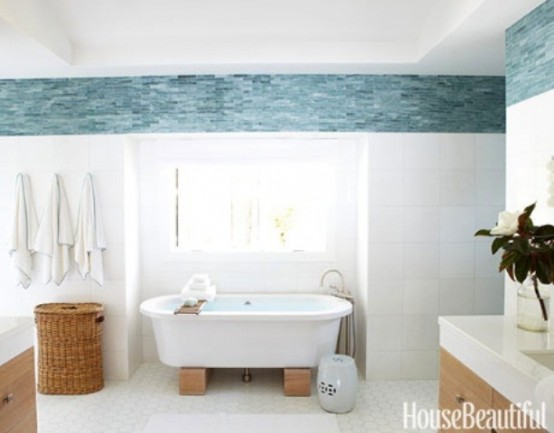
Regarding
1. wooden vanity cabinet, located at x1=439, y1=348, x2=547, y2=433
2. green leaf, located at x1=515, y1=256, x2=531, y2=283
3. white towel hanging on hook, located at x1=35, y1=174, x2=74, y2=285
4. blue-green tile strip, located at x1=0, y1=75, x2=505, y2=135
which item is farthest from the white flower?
white towel hanging on hook, located at x1=35, y1=174, x2=74, y2=285

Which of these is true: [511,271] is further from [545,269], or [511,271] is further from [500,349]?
[500,349]

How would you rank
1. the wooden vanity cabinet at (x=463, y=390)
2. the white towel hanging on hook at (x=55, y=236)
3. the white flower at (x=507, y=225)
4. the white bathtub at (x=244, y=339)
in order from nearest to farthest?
1. the wooden vanity cabinet at (x=463, y=390)
2. the white flower at (x=507, y=225)
3. the white bathtub at (x=244, y=339)
4. the white towel hanging on hook at (x=55, y=236)

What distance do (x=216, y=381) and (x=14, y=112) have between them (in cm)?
282

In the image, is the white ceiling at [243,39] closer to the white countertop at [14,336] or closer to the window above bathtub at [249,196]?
the window above bathtub at [249,196]

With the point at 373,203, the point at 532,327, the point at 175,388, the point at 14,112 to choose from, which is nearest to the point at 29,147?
the point at 14,112

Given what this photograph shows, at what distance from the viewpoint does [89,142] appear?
3.81 m

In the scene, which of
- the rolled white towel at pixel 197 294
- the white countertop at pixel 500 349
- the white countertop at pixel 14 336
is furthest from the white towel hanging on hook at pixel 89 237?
the white countertop at pixel 500 349

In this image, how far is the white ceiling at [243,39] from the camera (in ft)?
10.2

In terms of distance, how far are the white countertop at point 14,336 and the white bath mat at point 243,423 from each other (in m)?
1.21

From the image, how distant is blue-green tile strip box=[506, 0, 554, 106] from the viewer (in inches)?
92.4

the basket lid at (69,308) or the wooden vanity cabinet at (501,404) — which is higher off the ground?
the wooden vanity cabinet at (501,404)

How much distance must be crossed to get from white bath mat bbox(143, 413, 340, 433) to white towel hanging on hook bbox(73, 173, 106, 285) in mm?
1288

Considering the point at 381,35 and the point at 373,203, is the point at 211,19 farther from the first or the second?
the point at 373,203

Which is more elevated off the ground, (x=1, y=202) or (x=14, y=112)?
(x=14, y=112)
